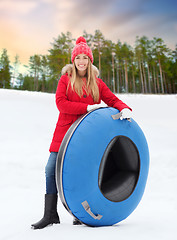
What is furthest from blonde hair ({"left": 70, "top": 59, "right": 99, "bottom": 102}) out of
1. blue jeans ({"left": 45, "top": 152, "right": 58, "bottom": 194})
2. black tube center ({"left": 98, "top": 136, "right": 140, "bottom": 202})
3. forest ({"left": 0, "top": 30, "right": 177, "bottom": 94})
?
forest ({"left": 0, "top": 30, "right": 177, "bottom": 94})

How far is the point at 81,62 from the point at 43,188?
2.36 meters

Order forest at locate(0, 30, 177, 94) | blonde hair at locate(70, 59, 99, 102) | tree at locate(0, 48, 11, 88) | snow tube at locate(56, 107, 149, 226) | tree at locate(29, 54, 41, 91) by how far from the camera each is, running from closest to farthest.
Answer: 1. snow tube at locate(56, 107, 149, 226)
2. blonde hair at locate(70, 59, 99, 102)
3. forest at locate(0, 30, 177, 94)
4. tree at locate(0, 48, 11, 88)
5. tree at locate(29, 54, 41, 91)

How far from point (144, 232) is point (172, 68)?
141 feet

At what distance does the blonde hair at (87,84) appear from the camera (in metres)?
1.94

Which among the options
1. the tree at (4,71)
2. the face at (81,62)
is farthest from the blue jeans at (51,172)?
the tree at (4,71)

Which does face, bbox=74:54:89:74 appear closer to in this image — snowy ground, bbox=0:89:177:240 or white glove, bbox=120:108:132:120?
white glove, bbox=120:108:132:120

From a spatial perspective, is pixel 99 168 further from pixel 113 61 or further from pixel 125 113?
pixel 113 61

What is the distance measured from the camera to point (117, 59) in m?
33.0

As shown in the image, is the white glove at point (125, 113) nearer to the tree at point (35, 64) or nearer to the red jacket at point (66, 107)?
the red jacket at point (66, 107)

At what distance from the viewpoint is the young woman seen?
1806 mm

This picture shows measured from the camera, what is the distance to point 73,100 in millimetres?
1932

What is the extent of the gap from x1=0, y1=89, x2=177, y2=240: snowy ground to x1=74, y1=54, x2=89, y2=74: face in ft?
4.65

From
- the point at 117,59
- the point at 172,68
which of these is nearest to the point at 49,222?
the point at 117,59

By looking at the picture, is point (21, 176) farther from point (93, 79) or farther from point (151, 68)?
point (151, 68)
